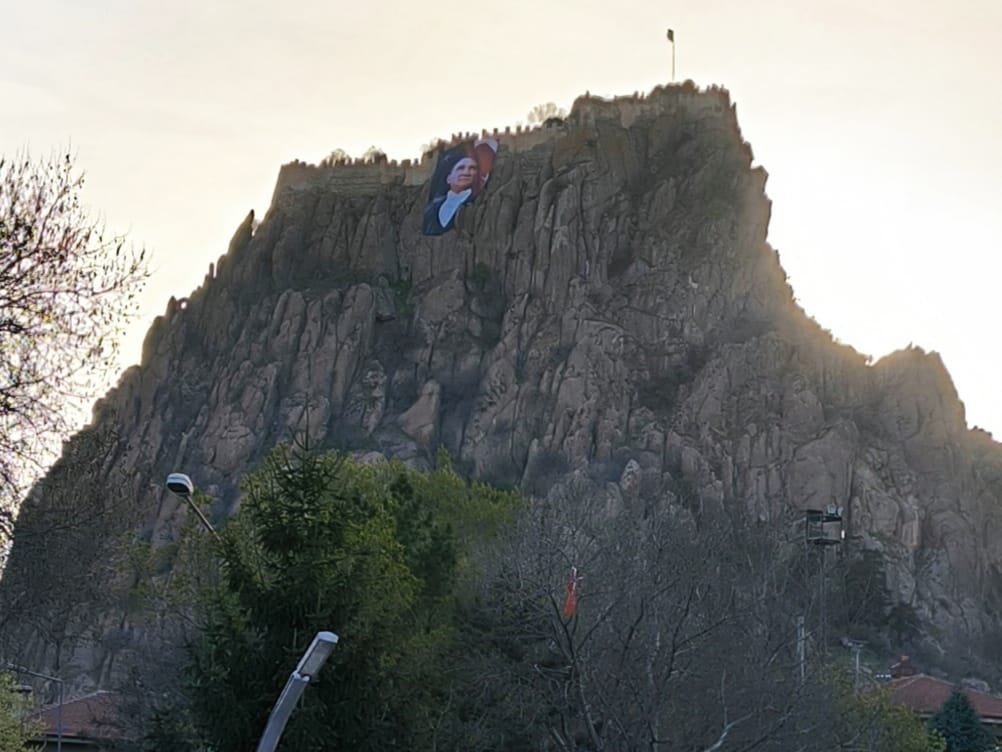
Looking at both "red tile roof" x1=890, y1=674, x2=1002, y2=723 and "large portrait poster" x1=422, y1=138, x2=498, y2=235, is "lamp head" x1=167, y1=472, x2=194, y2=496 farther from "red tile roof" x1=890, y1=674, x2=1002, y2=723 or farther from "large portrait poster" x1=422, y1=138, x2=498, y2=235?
"large portrait poster" x1=422, y1=138, x2=498, y2=235

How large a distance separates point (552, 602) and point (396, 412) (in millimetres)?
88863

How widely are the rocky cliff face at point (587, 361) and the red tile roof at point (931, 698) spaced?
24.1m

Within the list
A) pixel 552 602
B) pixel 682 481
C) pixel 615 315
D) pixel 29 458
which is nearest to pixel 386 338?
pixel 615 315

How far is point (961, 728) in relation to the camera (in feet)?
189

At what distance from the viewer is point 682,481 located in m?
105

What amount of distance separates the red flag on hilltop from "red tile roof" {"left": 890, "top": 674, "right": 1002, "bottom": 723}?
33.9 meters

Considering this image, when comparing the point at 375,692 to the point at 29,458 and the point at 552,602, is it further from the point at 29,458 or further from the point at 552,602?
the point at 29,458

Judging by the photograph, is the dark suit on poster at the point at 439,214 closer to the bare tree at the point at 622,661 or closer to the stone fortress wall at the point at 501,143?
the stone fortress wall at the point at 501,143

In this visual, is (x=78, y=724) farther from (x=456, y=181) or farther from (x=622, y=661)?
(x=456, y=181)

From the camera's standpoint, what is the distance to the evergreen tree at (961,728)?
2250 inches

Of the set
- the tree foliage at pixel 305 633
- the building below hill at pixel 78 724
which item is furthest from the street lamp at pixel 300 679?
the building below hill at pixel 78 724

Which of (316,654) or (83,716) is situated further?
(83,716)

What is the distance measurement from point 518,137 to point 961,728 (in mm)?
81160

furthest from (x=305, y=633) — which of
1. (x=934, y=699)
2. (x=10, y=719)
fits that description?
(x=934, y=699)
